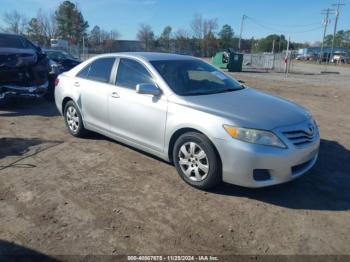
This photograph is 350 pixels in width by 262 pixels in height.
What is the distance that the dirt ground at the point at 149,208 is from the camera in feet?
9.68

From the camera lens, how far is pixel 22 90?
316 inches

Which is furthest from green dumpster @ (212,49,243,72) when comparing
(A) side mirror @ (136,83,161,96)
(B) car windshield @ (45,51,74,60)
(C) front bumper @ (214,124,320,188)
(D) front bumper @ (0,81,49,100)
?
(C) front bumper @ (214,124,320,188)

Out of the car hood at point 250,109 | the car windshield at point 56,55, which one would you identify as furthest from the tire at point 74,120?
the car windshield at point 56,55

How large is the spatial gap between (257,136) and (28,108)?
7.13 metres

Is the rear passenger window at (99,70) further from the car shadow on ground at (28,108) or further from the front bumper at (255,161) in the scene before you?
the car shadow on ground at (28,108)

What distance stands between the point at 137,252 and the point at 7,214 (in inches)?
61.0

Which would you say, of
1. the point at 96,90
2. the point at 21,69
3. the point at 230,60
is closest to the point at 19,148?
the point at 96,90

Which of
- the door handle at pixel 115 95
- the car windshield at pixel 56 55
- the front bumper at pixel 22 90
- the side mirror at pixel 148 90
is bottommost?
the front bumper at pixel 22 90

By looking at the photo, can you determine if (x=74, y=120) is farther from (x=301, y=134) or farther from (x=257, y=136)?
(x=301, y=134)

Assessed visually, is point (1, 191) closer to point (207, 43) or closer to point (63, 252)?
point (63, 252)

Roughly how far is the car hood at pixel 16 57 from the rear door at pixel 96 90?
3.28 meters

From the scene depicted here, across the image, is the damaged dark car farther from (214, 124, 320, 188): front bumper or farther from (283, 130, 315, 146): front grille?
(283, 130, 315, 146): front grille

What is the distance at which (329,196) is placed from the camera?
385 cm

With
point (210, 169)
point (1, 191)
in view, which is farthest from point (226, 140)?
point (1, 191)
